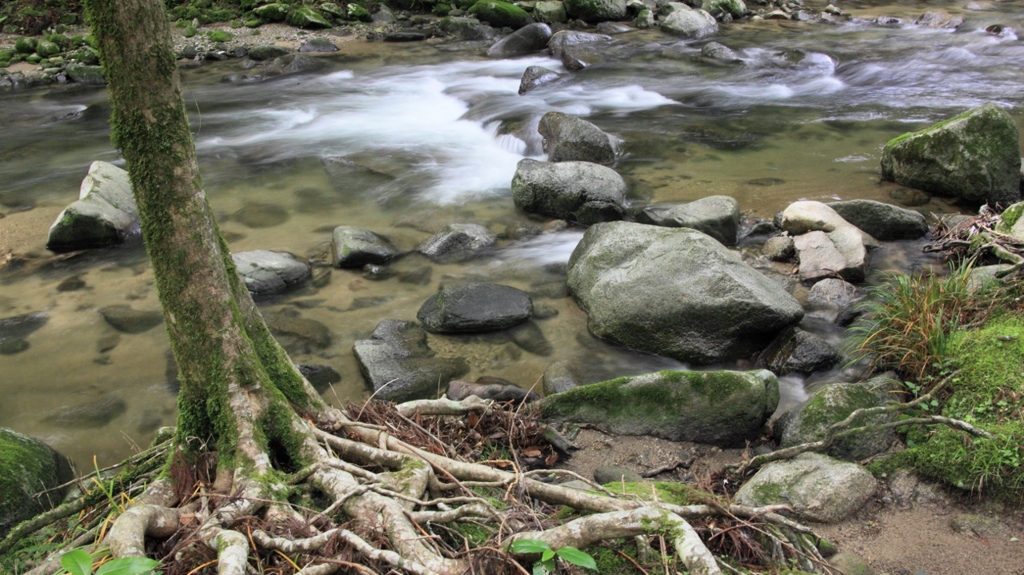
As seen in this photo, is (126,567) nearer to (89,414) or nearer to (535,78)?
(89,414)

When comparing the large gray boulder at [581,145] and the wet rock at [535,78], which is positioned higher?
the wet rock at [535,78]

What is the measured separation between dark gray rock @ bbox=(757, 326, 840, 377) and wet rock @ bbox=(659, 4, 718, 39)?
14.9 meters

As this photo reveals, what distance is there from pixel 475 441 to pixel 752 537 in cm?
186

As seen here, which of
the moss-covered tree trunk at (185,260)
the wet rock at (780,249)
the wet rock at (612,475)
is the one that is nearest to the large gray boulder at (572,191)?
the wet rock at (780,249)

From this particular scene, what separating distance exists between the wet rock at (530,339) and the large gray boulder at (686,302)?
1.50 feet

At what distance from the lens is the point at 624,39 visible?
18.7 meters

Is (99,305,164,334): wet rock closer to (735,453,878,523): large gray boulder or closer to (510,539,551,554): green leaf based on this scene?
(510,539,551,554): green leaf

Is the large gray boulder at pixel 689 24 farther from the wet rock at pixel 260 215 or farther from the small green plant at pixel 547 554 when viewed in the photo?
the small green plant at pixel 547 554

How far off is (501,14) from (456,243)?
44.3 feet

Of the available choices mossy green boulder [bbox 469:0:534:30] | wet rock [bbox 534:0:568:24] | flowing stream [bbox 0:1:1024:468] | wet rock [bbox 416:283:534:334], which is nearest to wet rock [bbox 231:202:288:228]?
flowing stream [bbox 0:1:1024:468]

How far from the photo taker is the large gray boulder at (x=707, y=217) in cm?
788

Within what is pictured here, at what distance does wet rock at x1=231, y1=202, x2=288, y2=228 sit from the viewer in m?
8.96

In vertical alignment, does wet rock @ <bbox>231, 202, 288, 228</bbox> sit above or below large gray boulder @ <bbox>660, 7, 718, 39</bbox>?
below

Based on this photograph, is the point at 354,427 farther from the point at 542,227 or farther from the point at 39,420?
the point at 542,227
